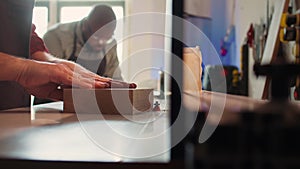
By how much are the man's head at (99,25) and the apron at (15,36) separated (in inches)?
36.7

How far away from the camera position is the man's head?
182cm

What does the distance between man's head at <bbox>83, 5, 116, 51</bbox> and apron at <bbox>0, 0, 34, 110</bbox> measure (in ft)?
3.05

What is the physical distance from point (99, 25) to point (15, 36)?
1.05 metres

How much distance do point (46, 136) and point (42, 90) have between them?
434 millimetres

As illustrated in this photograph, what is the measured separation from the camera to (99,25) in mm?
1851

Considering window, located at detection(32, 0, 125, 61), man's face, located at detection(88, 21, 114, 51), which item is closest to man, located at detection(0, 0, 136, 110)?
man's face, located at detection(88, 21, 114, 51)

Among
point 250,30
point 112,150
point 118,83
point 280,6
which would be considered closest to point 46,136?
point 112,150

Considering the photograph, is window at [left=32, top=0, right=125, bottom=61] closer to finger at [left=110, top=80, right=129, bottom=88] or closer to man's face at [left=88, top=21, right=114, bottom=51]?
man's face at [left=88, top=21, right=114, bottom=51]

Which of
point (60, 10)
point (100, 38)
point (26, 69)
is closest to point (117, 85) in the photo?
point (26, 69)

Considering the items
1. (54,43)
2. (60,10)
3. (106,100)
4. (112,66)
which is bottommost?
(106,100)

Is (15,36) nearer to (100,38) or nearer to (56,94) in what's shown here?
(56,94)

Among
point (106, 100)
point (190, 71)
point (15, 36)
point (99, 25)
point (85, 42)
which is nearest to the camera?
point (190, 71)

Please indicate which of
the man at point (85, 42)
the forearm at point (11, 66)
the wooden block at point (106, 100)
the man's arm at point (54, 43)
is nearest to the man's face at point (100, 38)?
the man at point (85, 42)

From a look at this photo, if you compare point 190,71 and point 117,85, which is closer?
point 190,71
